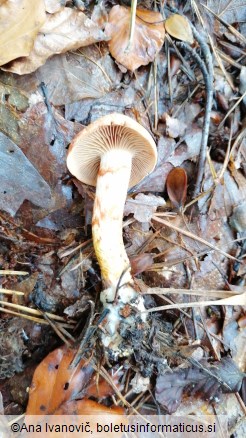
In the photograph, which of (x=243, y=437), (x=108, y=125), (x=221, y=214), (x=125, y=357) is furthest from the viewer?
(x=221, y=214)

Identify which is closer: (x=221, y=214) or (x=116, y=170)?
(x=116, y=170)

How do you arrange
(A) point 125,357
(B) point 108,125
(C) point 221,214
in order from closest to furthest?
(B) point 108,125, (A) point 125,357, (C) point 221,214

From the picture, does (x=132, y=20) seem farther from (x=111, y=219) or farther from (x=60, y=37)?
(x=111, y=219)

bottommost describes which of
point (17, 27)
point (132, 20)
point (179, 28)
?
point (179, 28)

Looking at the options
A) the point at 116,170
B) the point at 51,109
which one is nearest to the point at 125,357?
the point at 116,170

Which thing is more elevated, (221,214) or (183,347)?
(221,214)

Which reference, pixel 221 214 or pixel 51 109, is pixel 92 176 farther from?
pixel 221 214

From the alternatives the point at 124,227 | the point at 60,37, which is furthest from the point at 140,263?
the point at 60,37
